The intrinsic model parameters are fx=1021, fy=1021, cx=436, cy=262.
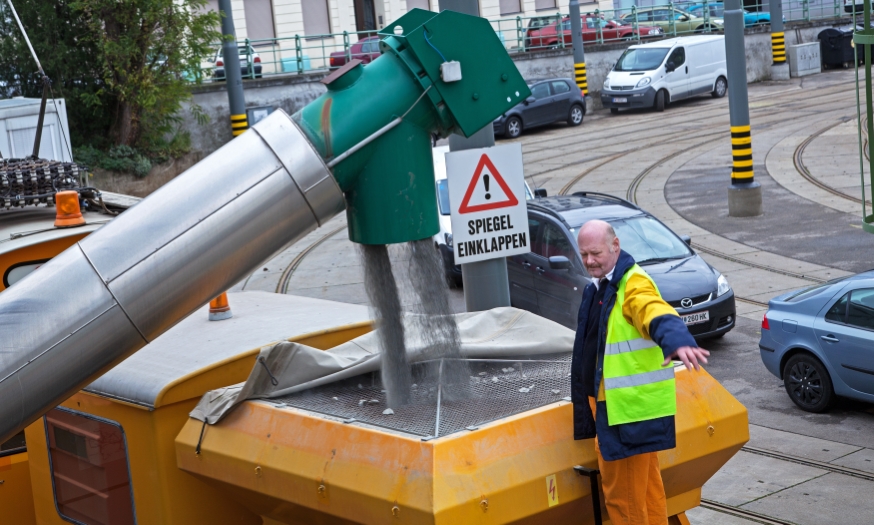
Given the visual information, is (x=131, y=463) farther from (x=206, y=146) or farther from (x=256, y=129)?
(x=206, y=146)

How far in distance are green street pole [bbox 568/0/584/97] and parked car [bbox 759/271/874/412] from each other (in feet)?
85.5

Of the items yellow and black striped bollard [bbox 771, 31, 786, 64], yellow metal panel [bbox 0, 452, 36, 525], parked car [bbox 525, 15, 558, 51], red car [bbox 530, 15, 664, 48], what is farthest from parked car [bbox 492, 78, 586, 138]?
yellow metal panel [bbox 0, 452, 36, 525]

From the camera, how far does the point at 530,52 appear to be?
38812 millimetres

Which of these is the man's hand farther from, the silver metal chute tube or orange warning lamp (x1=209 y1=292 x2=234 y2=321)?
orange warning lamp (x1=209 y1=292 x2=234 y2=321)

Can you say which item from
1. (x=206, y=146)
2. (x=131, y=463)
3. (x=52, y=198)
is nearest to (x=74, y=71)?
(x=206, y=146)

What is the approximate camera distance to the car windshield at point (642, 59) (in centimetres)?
3509

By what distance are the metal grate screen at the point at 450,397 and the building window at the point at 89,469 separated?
1.00 meters

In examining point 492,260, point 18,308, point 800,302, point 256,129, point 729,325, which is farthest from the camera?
point 729,325

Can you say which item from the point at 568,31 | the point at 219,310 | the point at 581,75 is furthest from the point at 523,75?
the point at 219,310

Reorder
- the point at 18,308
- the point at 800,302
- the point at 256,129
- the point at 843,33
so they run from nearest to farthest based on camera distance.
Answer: the point at 18,308 → the point at 256,129 → the point at 800,302 → the point at 843,33

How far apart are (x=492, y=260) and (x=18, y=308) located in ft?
13.9

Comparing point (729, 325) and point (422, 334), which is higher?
point (422, 334)

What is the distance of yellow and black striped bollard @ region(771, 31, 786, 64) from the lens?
132 ft

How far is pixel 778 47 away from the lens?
40438 millimetres
